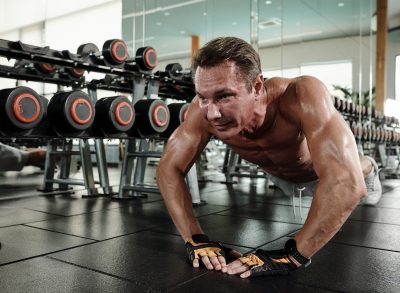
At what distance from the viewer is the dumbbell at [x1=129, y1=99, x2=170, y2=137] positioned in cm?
206

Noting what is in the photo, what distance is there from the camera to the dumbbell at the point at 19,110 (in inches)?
59.1

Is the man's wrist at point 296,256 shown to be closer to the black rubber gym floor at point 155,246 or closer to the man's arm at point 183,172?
the black rubber gym floor at point 155,246

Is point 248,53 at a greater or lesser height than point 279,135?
greater

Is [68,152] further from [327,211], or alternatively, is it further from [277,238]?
[327,211]

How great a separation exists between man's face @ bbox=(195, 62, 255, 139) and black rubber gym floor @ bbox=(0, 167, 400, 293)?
398 mm

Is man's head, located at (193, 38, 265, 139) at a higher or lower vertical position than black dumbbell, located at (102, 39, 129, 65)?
lower

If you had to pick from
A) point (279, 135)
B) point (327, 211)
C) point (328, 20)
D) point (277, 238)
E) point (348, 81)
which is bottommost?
point (277, 238)

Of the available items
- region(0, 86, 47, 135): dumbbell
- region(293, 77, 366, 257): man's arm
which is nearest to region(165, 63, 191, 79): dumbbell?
region(0, 86, 47, 135): dumbbell

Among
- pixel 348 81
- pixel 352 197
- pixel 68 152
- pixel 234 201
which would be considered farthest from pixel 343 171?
pixel 348 81

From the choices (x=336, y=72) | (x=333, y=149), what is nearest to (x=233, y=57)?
(x=333, y=149)

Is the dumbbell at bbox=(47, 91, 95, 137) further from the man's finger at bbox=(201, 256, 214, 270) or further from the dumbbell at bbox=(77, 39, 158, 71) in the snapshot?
the man's finger at bbox=(201, 256, 214, 270)

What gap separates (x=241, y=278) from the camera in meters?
0.94

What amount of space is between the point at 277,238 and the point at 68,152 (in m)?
1.67

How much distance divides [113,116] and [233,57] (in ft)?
3.75
